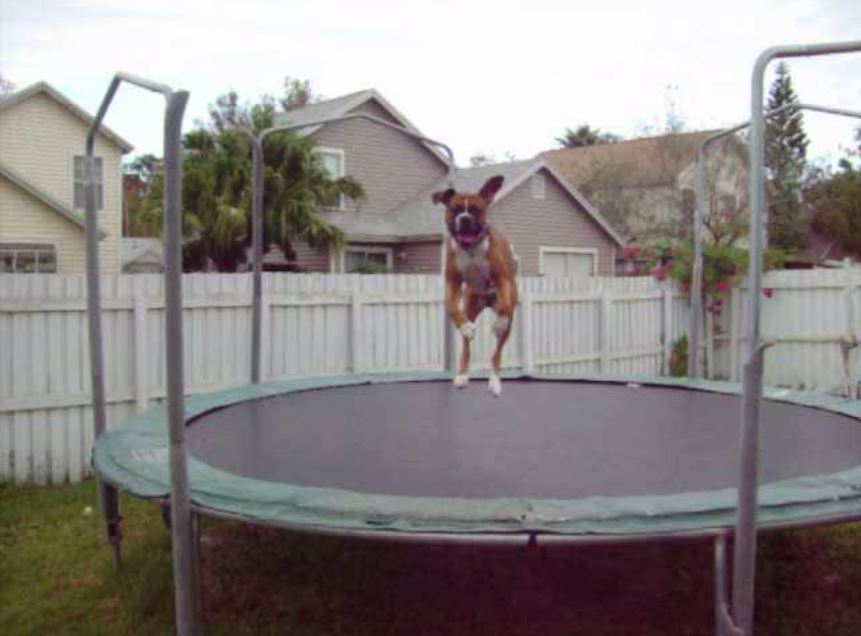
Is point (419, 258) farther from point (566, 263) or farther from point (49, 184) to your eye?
point (49, 184)

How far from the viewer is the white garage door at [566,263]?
38.8ft

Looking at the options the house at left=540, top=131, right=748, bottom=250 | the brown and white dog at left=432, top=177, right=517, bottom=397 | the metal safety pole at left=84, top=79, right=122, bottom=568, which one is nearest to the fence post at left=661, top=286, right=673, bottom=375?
the brown and white dog at left=432, top=177, right=517, bottom=397

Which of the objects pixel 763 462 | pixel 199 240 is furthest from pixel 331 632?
pixel 199 240

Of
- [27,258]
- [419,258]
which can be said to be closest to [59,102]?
[27,258]

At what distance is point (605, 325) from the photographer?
256 inches

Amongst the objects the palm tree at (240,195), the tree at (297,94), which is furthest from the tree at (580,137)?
the palm tree at (240,195)

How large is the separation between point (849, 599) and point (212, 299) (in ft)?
10.5

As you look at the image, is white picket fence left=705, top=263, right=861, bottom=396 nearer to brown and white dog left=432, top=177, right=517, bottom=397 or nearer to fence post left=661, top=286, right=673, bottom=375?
fence post left=661, top=286, right=673, bottom=375

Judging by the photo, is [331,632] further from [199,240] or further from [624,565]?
[199,240]

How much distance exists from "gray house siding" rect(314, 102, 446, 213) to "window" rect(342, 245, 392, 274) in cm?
62

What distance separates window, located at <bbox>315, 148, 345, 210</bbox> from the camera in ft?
35.1

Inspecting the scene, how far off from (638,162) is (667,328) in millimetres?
9243

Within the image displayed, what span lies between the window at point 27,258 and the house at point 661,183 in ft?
23.3

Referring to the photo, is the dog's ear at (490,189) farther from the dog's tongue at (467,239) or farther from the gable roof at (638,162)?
the gable roof at (638,162)
